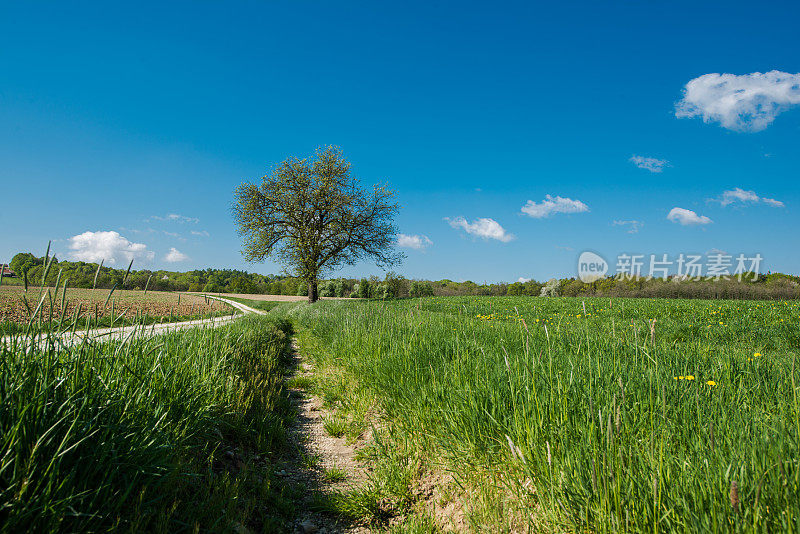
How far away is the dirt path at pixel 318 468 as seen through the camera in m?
2.63

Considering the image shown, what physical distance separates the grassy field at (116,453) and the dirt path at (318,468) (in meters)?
0.21

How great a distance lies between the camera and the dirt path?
2629 millimetres

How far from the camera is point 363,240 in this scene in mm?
31453

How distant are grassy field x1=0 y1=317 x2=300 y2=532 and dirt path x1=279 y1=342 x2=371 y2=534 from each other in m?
0.21

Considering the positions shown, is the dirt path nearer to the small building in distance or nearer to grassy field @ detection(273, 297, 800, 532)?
grassy field @ detection(273, 297, 800, 532)

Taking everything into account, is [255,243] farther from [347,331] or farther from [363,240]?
[347,331]

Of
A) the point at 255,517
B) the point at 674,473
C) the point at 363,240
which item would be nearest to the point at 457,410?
the point at 674,473

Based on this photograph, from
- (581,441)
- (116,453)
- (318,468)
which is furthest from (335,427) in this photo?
(581,441)

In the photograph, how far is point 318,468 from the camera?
3473 millimetres

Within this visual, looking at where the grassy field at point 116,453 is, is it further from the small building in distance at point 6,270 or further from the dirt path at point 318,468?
the small building in distance at point 6,270

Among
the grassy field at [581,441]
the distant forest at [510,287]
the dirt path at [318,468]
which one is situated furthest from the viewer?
the distant forest at [510,287]

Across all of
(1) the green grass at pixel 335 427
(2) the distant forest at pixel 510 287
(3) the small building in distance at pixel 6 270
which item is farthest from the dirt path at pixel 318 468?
(2) the distant forest at pixel 510 287

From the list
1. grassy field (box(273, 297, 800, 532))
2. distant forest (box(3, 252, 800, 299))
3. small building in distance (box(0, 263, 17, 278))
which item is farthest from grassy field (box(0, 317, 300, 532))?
distant forest (box(3, 252, 800, 299))

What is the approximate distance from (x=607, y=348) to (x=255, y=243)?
95.5 feet
